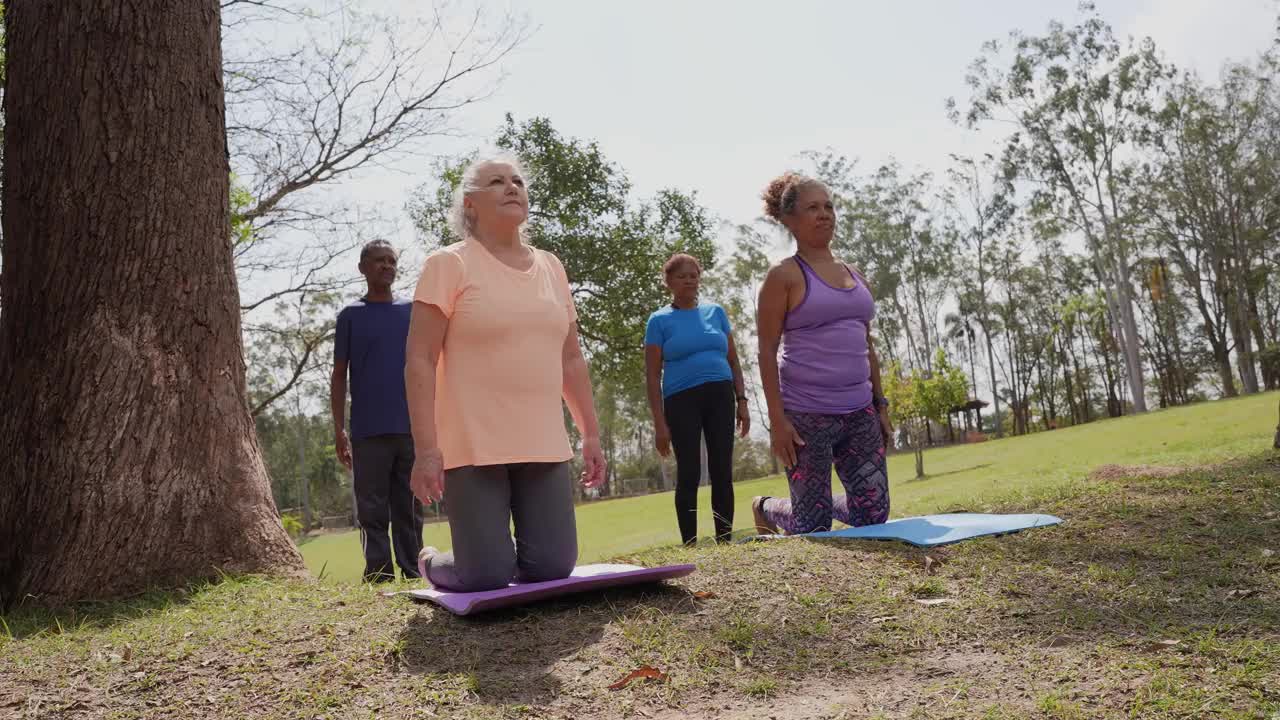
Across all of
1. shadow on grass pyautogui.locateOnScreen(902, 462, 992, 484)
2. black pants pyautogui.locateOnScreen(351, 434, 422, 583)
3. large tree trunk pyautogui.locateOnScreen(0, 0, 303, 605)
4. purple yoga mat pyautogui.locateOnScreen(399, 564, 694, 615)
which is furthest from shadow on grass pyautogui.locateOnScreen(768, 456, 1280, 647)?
shadow on grass pyautogui.locateOnScreen(902, 462, 992, 484)

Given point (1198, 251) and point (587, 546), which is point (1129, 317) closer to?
point (1198, 251)

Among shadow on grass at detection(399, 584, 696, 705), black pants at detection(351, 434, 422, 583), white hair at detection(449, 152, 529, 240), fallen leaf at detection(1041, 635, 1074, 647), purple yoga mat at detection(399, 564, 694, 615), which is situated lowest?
fallen leaf at detection(1041, 635, 1074, 647)

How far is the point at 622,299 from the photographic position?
80.6 feet

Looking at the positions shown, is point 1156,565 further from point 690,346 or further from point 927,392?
point 927,392

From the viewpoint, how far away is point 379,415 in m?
5.54

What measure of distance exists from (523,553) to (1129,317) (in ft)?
130

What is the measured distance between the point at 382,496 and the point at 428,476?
2.20m

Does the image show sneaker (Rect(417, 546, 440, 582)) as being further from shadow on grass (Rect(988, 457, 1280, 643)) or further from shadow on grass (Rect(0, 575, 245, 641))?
shadow on grass (Rect(988, 457, 1280, 643))

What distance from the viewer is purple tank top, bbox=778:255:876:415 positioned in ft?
17.8

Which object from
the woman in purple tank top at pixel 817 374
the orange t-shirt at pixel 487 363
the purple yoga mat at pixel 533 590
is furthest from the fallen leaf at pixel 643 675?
the woman in purple tank top at pixel 817 374

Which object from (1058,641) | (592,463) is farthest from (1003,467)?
(1058,641)

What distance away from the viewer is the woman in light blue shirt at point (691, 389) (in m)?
6.13

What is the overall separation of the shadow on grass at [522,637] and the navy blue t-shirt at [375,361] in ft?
6.34

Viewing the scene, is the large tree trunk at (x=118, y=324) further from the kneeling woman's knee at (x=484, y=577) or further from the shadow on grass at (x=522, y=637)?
the shadow on grass at (x=522, y=637)
